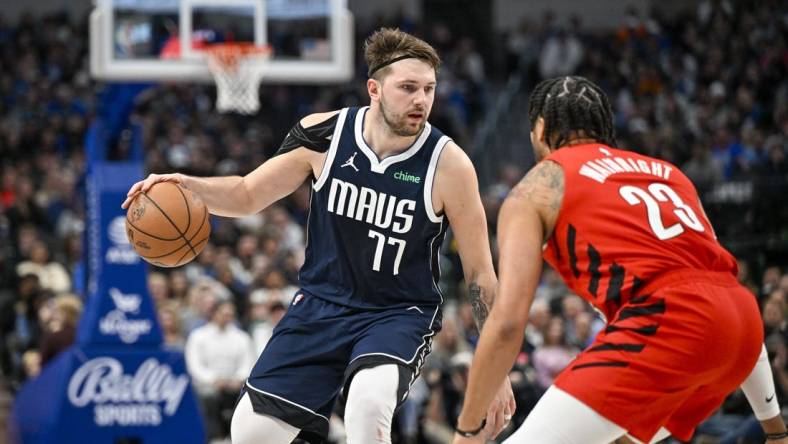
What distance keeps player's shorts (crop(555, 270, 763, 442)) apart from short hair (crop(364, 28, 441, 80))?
190 centimetres

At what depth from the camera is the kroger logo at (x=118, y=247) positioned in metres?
10.1

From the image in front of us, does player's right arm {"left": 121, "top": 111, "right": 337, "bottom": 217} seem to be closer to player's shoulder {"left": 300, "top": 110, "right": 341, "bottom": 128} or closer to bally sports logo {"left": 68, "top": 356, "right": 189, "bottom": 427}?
player's shoulder {"left": 300, "top": 110, "right": 341, "bottom": 128}

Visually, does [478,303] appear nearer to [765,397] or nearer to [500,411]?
[500,411]

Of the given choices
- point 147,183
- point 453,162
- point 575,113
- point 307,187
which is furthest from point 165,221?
point 307,187

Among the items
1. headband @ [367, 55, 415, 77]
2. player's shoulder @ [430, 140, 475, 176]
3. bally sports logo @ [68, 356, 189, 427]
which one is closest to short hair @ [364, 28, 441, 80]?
headband @ [367, 55, 415, 77]

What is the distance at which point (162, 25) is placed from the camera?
1117 cm

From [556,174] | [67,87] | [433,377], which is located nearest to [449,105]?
[67,87]

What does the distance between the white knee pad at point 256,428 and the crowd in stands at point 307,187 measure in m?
5.69

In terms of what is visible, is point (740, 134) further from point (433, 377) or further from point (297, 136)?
point (297, 136)

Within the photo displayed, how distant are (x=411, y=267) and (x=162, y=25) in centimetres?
649

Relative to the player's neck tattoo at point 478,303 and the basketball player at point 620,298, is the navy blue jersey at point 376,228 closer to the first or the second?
the player's neck tattoo at point 478,303

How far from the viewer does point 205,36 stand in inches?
444

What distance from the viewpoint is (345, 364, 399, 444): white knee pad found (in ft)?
16.5

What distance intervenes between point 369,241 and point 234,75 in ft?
19.5
